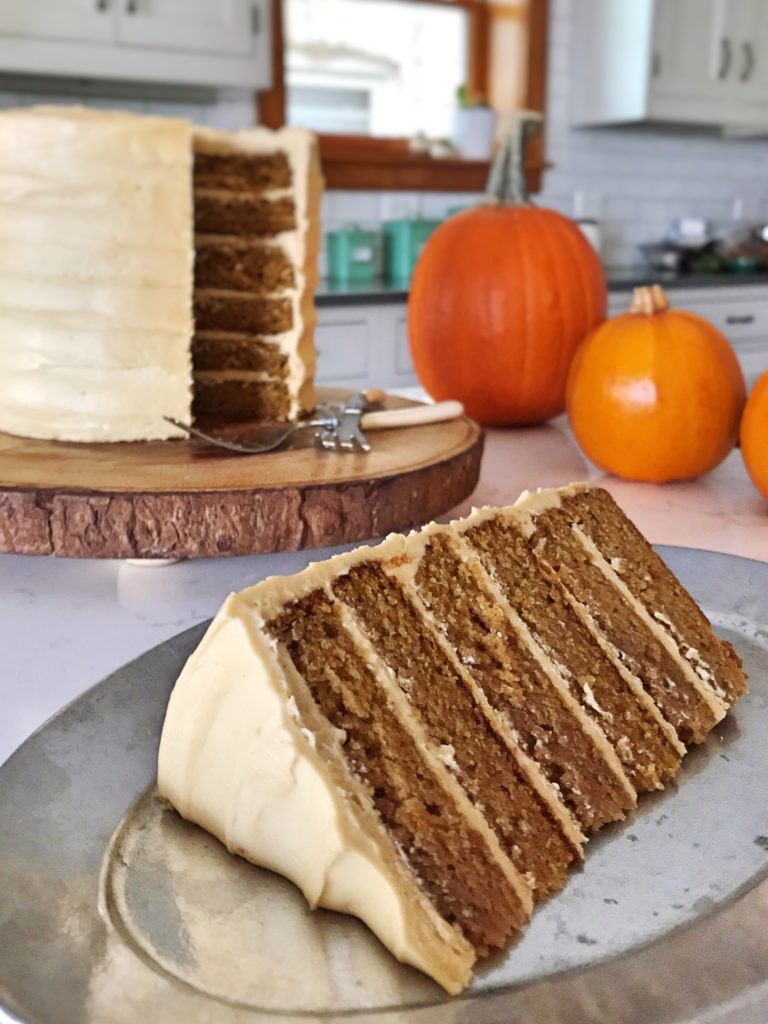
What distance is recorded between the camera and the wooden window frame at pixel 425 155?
450 centimetres

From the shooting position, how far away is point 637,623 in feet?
3.01

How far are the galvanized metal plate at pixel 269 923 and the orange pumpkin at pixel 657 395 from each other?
30.4 inches

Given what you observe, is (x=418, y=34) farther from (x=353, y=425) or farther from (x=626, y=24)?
(x=353, y=425)

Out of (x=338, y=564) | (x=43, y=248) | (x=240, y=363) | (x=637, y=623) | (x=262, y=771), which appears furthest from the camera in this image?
(x=240, y=363)

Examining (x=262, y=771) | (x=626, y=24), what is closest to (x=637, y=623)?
(x=262, y=771)

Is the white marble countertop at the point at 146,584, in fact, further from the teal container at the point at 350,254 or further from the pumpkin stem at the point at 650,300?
the teal container at the point at 350,254

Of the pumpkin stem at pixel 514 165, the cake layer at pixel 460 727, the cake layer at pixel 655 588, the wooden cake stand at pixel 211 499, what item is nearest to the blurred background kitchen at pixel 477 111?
the pumpkin stem at pixel 514 165

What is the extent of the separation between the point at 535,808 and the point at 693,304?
423 cm

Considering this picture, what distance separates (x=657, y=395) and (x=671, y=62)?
394 centimetres

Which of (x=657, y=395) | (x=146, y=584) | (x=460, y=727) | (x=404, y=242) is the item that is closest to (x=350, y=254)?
(x=404, y=242)

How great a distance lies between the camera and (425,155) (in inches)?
187

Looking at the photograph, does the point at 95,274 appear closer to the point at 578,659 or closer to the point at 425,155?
the point at 578,659

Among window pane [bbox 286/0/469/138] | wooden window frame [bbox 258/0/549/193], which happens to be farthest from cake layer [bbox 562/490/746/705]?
window pane [bbox 286/0/469/138]

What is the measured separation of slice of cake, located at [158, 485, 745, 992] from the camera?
24.0 inches
